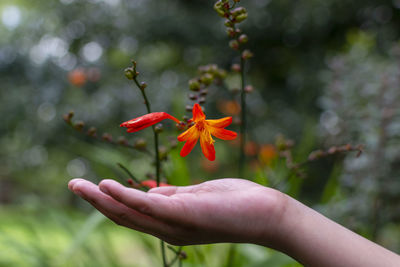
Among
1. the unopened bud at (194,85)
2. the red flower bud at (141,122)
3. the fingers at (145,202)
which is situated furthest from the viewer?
the unopened bud at (194,85)

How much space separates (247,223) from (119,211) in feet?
0.69

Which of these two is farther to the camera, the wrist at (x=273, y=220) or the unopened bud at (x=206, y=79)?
the unopened bud at (x=206, y=79)

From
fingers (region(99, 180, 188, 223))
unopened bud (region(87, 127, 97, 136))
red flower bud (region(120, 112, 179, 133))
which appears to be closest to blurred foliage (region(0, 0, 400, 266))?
unopened bud (region(87, 127, 97, 136))

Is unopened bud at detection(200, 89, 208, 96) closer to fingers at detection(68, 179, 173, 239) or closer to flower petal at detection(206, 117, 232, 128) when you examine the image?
flower petal at detection(206, 117, 232, 128)

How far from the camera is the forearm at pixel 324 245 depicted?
0.62 metres

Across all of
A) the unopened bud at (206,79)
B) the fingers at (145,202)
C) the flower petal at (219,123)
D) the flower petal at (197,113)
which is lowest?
the fingers at (145,202)

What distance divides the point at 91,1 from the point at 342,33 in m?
2.39

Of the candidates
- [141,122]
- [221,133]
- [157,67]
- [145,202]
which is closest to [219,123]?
[221,133]

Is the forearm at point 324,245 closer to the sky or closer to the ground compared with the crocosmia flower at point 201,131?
closer to the ground

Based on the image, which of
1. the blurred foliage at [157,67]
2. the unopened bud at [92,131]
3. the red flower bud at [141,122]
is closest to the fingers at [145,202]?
the red flower bud at [141,122]

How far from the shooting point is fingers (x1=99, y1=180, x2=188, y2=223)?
1.80ft

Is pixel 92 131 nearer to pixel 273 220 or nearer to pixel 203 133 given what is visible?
pixel 203 133

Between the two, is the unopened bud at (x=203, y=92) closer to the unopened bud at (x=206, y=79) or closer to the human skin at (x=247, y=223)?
the unopened bud at (x=206, y=79)

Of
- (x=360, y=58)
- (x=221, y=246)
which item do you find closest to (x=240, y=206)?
(x=221, y=246)
